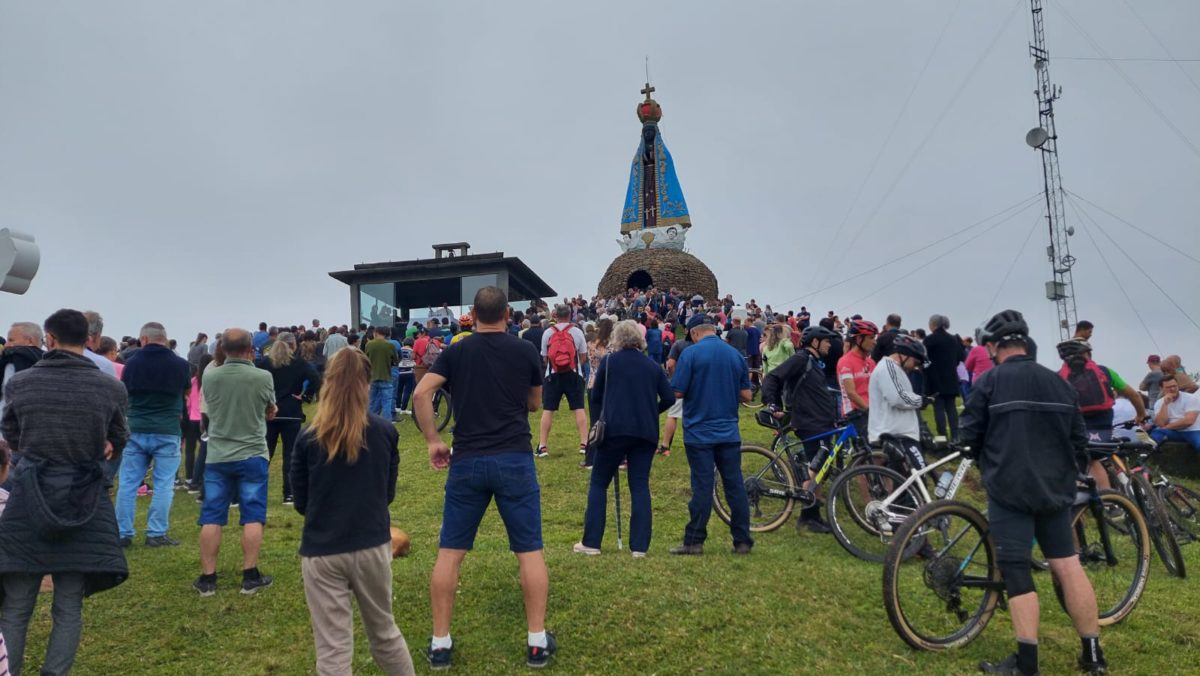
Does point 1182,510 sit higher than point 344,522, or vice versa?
point 344,522

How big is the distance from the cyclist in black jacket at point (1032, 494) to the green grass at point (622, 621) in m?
0.38

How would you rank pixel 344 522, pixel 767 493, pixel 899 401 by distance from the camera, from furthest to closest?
pixel 767 493
pixel 899 401
pixel 344 522

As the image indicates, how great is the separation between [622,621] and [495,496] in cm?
128

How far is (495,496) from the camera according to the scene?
4.31 metres

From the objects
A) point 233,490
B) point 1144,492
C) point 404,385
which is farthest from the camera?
point 404,385

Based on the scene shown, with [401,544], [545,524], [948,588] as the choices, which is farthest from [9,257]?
[948,588]

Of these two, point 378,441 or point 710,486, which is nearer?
point 378,441

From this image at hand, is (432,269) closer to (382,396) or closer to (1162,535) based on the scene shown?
(382,396)

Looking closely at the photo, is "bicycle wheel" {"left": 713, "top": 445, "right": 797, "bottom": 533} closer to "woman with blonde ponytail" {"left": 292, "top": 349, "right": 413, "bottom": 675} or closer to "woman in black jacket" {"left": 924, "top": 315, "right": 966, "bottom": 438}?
"woman with blonde ponytail" {"left": 292, "top": 349, "right": 413, "bottom": 675}

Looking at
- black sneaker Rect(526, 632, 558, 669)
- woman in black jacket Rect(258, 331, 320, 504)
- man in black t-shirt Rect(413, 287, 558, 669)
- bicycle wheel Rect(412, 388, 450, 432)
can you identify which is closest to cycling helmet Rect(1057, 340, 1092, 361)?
man in black t-shirt Rect(413, 287, 558, 669)

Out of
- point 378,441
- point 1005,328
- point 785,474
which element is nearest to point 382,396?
point 785,474

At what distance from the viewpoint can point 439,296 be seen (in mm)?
30516

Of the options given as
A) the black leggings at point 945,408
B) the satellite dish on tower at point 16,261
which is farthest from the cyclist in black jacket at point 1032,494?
the black leggings at point 945,408

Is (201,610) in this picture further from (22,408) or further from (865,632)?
(865,632)
